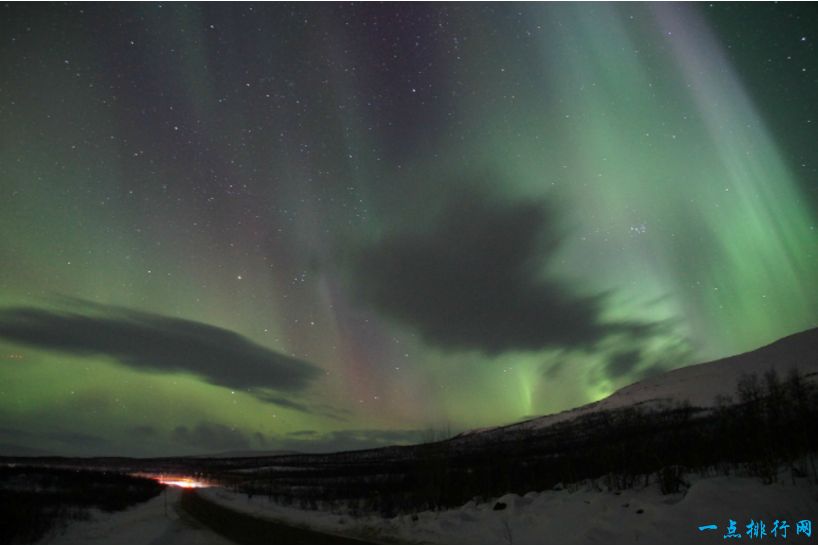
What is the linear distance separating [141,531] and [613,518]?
19.5 m

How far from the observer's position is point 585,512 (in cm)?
1603

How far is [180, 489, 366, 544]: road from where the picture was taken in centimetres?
1499

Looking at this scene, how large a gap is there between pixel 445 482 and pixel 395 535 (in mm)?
14127

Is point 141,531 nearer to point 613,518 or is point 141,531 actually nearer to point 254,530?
point 254,530

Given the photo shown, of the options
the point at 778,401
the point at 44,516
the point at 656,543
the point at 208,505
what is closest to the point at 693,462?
the point at 778,401

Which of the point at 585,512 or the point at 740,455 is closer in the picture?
the point at 585,512

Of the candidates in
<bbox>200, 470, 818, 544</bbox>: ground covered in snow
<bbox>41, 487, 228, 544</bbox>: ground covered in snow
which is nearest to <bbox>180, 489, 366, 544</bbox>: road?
<bbox>41, 487, 228, 544</bbox>: ground covered in snow

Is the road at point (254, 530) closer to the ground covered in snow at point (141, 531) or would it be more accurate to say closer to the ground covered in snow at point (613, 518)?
the ground covered in snow at point (141, 531)

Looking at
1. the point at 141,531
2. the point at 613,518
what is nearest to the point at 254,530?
the point at 141,531

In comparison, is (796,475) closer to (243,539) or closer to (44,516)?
(243,539)

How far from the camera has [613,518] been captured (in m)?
14.6

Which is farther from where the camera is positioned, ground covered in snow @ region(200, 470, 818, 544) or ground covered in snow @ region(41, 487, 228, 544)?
ground covered in snow @ region(41, 487, 228, 544)

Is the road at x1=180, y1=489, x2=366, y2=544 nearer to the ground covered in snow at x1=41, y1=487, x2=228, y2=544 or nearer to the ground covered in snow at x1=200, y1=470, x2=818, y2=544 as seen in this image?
the ground covered in snow at x1=41, y1=487, x2=228, y2=544

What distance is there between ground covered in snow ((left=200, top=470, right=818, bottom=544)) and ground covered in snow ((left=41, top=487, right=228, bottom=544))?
3.91 m
